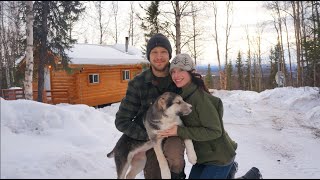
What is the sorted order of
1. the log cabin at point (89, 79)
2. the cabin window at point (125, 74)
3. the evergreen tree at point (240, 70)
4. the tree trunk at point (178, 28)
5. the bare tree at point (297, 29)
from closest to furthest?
the tree trunk at point (178, 28)
the log cabin at point (89, 79)
the cabin window at point (125, 74)
the bare tree at point (297, 29)
the evergreen tree at point (240, 70)

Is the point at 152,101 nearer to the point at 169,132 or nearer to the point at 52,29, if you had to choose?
the point at 169,132

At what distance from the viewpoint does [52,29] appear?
14.0 metres

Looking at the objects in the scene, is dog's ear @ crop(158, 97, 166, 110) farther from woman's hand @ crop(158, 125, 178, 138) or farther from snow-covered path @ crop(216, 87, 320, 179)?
snow-covered path @ crop(216, 87, 320, 179)

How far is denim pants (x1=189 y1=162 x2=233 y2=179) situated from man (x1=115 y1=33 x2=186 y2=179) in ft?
0.75

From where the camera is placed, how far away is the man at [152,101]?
4.00 m

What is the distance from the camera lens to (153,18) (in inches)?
850

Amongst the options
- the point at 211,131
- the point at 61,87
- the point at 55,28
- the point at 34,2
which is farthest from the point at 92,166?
the point at 61,87

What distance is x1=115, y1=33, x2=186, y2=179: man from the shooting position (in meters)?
4.00

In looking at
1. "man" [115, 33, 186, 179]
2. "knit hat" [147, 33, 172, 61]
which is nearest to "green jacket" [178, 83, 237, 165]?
"man" [115, 33, 186, 179]

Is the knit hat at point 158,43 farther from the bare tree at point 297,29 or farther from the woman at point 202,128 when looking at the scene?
the bare tree at point 297,29

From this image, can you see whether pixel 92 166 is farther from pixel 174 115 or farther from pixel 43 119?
pixel 43 119

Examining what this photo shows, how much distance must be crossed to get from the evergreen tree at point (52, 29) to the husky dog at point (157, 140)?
331 inches

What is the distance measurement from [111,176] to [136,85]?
4.07ft

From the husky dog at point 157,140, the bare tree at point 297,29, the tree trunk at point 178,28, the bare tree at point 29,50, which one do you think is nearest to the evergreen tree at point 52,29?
the bare tree at point 29,50
